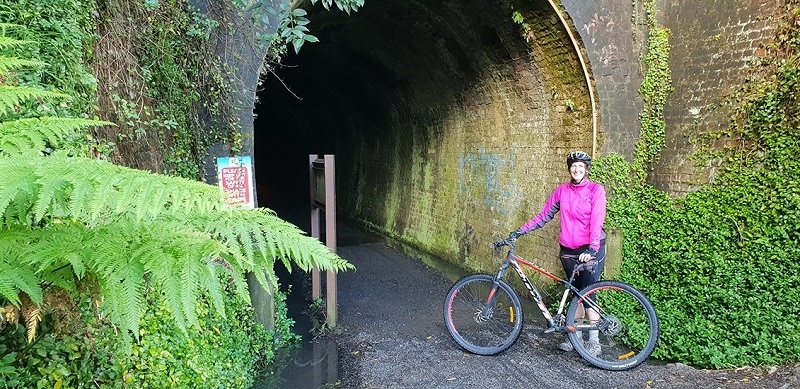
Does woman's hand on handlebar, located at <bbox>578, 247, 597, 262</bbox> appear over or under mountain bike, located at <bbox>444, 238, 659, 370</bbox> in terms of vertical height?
over

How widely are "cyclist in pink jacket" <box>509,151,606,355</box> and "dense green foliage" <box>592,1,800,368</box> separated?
1.24m

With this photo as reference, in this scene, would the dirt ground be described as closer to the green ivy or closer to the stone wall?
the stone wall

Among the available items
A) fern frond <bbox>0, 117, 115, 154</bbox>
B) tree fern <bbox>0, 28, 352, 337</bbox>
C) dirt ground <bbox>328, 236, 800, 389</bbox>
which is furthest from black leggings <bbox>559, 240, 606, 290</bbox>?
fern frond <bbox>0, 117, 115, 154</bbox>

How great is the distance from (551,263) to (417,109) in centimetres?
503

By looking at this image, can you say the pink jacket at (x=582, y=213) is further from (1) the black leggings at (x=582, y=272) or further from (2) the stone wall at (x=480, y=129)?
(2) the stone wall at (x=480, y=129)

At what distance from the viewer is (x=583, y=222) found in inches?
180

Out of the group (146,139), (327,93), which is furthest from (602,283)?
(327,93)

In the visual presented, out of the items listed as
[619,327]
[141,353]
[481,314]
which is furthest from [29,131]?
[619,327]

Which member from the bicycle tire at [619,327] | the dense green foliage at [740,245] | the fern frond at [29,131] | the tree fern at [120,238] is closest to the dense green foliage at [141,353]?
the tree fern at [120,238]

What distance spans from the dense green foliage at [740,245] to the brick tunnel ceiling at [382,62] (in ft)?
10.4

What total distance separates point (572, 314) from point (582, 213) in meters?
0.94

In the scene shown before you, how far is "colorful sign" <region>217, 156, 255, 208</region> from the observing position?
16.0 feet

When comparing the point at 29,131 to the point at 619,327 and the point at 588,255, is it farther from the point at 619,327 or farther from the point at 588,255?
the point at 619,327

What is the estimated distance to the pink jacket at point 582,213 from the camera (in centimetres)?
437
